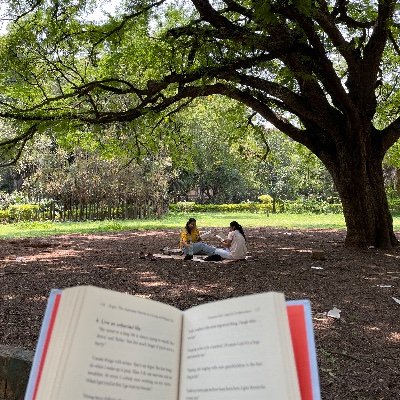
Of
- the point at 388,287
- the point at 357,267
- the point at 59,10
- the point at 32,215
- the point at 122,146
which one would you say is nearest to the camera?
the point at 388,287

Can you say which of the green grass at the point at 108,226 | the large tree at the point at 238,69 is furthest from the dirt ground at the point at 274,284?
the green grass at the point at 108,226

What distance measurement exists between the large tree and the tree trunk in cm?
2

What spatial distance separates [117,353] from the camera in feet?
3.89

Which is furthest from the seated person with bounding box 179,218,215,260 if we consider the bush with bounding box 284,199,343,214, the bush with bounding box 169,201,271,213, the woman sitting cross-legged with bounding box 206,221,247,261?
the bush with bounding box 169,201,271,213

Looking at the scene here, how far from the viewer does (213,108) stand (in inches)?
686

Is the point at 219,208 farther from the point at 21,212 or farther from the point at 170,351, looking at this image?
the point at 170,351

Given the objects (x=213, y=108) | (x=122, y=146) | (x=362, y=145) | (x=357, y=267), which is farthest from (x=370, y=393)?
(x=213, y=108)

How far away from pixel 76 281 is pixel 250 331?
6.66m

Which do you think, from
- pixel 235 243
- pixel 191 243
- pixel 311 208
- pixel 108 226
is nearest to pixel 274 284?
pixel 235 243

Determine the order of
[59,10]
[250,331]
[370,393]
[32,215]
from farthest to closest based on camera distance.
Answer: [32,215] → [59,10] → [370,393] → [250,331]

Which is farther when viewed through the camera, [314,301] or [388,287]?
[388,287]

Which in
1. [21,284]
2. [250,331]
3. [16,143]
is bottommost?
[21,284]

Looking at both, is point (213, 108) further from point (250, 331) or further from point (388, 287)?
point (250, 331)

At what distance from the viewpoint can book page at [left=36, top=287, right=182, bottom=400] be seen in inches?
44.9
